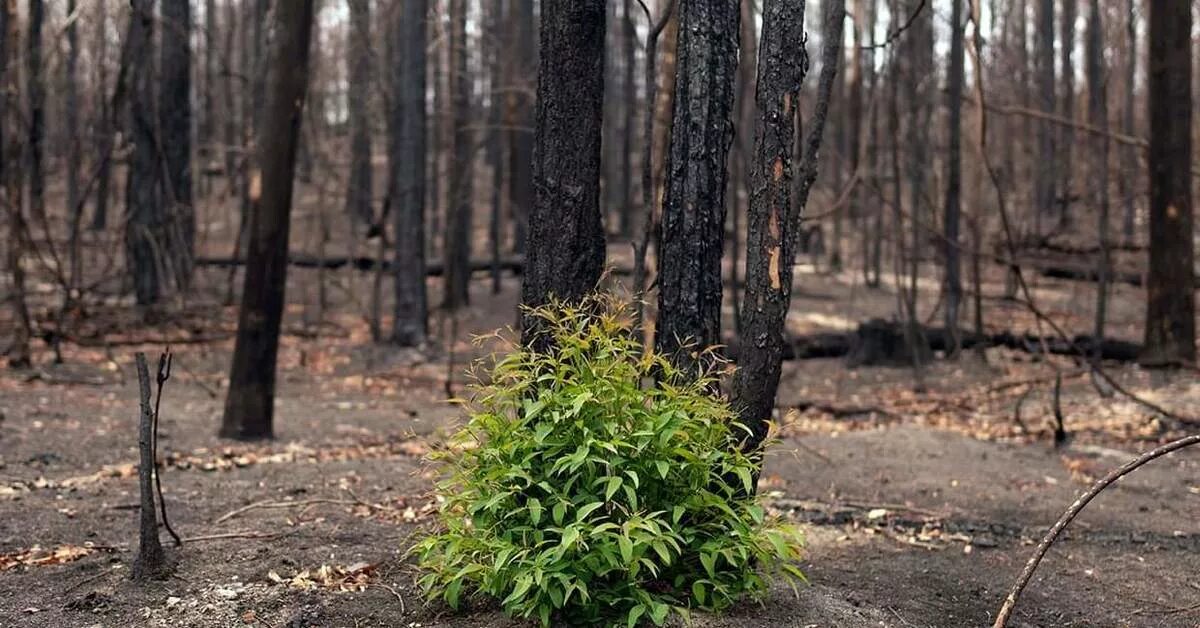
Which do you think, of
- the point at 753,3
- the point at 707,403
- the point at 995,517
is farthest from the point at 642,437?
the point at 753,3

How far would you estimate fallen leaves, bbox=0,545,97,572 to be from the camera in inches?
217

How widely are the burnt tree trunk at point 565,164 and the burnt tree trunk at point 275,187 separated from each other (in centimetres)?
427

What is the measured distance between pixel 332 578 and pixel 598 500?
1671mm

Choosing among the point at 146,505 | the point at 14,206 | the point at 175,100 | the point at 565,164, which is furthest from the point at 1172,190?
the point at 175,100

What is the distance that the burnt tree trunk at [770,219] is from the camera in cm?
488

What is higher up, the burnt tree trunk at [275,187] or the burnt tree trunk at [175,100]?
the burnt tree trunk at [175,100]

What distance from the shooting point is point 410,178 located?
17.1 metres

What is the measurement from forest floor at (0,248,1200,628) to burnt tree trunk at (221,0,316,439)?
3.23 ft

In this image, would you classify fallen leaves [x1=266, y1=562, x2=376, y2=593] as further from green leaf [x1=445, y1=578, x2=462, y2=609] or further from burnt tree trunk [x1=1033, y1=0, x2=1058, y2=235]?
burnt tree trunk [x1=1033, y1=0, x2=1058, y2=235]

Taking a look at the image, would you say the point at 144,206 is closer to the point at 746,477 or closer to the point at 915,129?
the point at 915,129

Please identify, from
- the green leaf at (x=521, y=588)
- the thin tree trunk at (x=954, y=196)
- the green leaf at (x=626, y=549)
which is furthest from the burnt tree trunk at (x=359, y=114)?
the green leaf at (x=626, y=549)

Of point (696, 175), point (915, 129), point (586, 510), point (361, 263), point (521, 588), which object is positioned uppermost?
point (915, 129)

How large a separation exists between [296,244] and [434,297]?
8160 mm

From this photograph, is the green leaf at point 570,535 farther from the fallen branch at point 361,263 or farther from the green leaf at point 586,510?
the fallen branch at point 361,263
